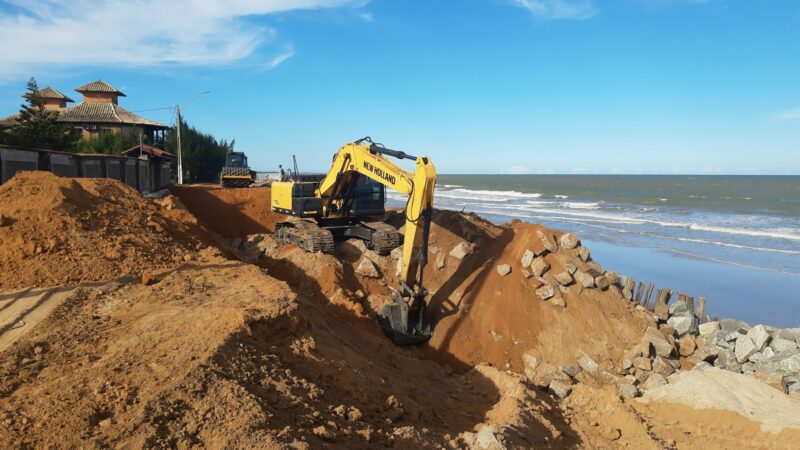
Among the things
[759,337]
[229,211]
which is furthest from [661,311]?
[229,211]

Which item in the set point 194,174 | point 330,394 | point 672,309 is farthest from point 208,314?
point 194,174

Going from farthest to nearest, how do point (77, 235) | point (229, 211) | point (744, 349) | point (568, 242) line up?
1. point (229, 211)
2. point (568, 242)
3. point (744, 349)
4. point (77, 235)

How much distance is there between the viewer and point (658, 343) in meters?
10.7

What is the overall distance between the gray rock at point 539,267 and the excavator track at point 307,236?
514 cm

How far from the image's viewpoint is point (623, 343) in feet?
35.9

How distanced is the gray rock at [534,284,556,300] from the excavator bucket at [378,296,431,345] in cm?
272

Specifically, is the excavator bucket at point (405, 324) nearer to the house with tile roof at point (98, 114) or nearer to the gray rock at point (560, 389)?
the gray rock at point (560, 389)

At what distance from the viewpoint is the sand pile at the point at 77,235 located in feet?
30.1

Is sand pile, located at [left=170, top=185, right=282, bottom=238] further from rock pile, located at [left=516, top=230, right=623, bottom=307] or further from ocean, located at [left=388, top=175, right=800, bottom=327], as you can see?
rock pile, located at [left=516, top=230, right=623, bottom=307]

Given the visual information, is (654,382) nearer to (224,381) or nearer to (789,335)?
(789,335)

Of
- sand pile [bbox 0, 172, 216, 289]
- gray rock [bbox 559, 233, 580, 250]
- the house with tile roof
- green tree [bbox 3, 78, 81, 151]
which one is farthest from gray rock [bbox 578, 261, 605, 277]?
the house with tile roof

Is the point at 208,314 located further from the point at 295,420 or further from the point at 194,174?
the point at 194,174

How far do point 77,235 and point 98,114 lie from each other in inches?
1284

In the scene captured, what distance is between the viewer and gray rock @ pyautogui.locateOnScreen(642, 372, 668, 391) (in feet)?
32.0
